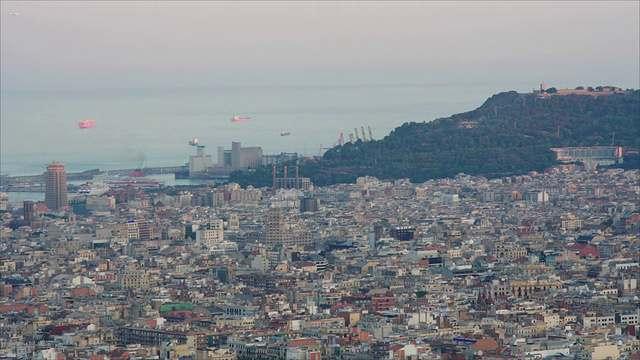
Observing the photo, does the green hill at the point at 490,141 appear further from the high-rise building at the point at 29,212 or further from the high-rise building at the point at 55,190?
the high-rise building at the point at 29,212

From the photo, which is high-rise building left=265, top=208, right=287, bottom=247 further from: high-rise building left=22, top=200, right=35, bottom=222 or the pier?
the pier

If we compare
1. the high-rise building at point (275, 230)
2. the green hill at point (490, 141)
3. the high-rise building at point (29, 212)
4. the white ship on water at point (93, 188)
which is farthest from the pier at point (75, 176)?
the high-rise building at point (275, 230)

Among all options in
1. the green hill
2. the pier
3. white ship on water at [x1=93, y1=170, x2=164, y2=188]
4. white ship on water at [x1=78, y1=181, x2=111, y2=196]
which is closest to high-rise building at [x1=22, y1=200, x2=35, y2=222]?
white ship on water at [x1=78, y1=181, x2=111, y2=196]

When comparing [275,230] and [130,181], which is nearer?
[275,230]

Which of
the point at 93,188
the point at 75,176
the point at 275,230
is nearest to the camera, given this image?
the point at 275,230

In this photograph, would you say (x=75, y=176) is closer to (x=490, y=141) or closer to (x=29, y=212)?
(x=490, y=141)

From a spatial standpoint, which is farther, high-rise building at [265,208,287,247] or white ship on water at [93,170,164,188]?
white ship on water at [93,170,164,188]

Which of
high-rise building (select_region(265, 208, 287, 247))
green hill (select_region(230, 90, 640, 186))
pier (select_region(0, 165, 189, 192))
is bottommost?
high-rise building (select_region(265, 208, 287, 247))

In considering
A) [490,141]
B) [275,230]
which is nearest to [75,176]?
[490,141]
